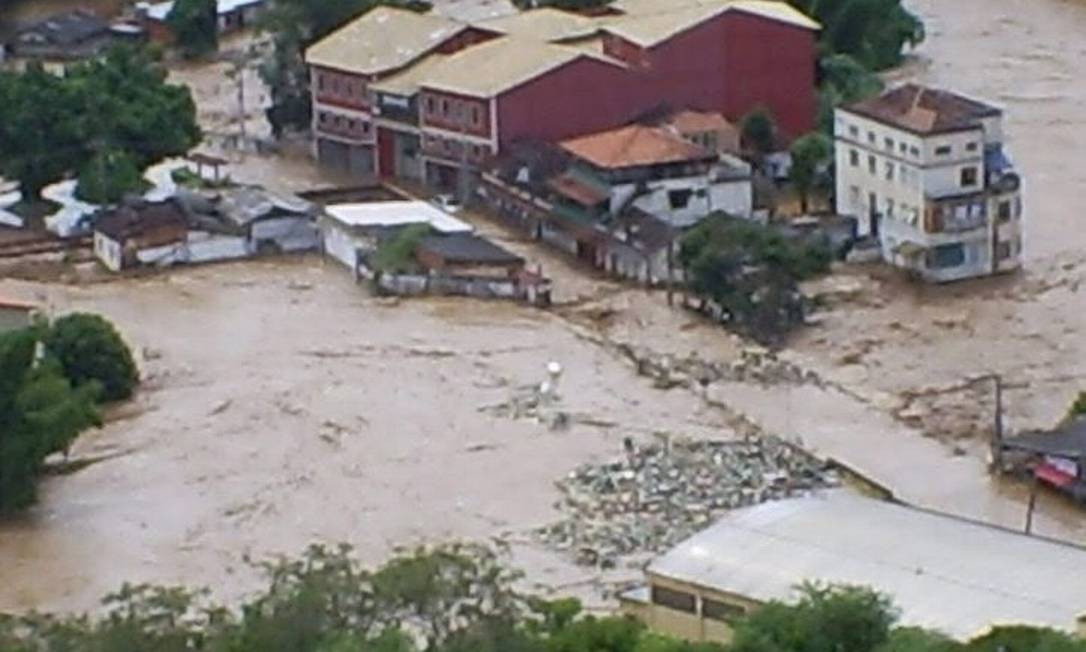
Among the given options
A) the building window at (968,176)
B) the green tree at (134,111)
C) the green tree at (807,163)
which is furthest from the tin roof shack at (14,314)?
the building window at (968,176)

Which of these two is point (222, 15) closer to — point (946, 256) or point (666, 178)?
point (666, 178)

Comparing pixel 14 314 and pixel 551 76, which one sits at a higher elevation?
pixel 551 76

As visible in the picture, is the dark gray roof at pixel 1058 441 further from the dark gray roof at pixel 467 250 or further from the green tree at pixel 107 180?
the green tree at pixel 107 180

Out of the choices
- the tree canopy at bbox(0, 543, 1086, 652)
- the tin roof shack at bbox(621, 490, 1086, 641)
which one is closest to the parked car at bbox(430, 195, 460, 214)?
the tin roof shack at bbox(621, 490, 1086, 641)

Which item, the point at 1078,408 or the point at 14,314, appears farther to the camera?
the point at 14,314

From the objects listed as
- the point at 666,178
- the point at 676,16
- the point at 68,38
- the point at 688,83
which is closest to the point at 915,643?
the point at 666,178

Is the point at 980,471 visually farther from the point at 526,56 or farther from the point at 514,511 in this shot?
the point at 526,56
